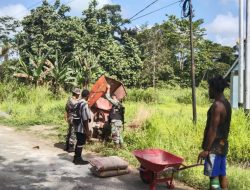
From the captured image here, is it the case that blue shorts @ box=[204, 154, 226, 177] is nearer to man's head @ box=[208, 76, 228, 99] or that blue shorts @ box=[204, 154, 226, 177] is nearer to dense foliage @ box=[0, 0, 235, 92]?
man's head @ box=[208, 76, 228, 99]

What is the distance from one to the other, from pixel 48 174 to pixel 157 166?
8.43 ft

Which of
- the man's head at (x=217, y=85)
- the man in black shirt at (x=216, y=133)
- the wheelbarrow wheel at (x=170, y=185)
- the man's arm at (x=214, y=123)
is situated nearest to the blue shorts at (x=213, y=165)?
the man in black shirt at (x=216, y=133)

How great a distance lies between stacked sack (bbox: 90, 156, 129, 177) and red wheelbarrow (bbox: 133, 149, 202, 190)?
66 cm

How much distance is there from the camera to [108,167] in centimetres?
783

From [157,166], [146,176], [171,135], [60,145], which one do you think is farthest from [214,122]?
[60,145]

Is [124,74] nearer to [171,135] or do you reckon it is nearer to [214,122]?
[171,135]

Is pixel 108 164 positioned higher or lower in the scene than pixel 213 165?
lower

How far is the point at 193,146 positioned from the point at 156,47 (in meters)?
29.8

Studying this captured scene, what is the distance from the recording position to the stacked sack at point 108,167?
25.6 feet

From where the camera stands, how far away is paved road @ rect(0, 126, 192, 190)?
7297 mm

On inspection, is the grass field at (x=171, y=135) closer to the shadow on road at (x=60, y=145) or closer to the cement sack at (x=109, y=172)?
the shadow on road at (x=60, y=145)

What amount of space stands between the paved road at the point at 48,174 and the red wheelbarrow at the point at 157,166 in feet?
0.68

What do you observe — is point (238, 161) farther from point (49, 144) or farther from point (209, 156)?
point (49, 144)

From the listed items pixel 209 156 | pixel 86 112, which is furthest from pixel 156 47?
pixel 209 156
